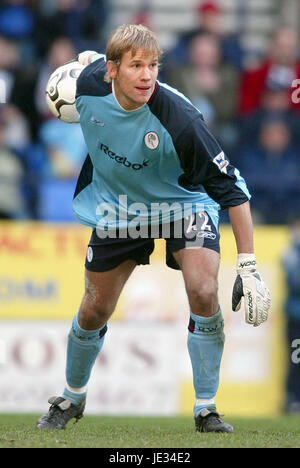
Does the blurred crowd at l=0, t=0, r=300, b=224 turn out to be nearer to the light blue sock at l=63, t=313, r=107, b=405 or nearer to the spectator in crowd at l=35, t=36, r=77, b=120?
the spectator in crowd at l=35, t=36, r=77, b=120

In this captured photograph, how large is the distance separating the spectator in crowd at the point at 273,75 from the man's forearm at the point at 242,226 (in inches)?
252

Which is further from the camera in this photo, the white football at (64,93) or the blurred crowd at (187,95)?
the blurred crowd at (187,95)

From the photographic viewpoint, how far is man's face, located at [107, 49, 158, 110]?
5277 millimetres

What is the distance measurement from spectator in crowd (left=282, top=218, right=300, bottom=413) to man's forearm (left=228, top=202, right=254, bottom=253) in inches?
181

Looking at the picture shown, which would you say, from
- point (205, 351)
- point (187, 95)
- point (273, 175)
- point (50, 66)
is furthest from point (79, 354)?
point (50, 66)

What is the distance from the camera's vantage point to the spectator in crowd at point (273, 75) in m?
11.6

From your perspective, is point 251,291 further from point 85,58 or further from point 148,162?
A: point 85,58

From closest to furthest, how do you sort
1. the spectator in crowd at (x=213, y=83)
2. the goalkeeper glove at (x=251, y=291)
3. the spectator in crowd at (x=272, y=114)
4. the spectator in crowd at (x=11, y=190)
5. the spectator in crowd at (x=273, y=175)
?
the goalkeeper glove at (x=251, y=291)
the spectator in crowd at (x=11, y=190)
the spectator in crowd at (x=273, y=175)
the spectator in crowd at (x=272, y=114)
the spectator in crowd at (x=213, y=83)

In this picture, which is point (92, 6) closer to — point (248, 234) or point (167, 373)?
point (167, 373)

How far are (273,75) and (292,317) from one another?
3267 mm

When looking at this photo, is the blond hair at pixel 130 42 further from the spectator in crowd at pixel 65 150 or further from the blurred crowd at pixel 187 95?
the spectator in crowd at pixel 65 150

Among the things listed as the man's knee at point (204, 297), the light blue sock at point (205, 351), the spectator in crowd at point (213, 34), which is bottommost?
the light blue sock at point (205, 351)

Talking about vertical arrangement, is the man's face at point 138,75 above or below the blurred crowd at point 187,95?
below

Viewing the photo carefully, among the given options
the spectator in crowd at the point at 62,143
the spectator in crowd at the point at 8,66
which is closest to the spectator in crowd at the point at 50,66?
the spectator in crowd at the point at 62,143
